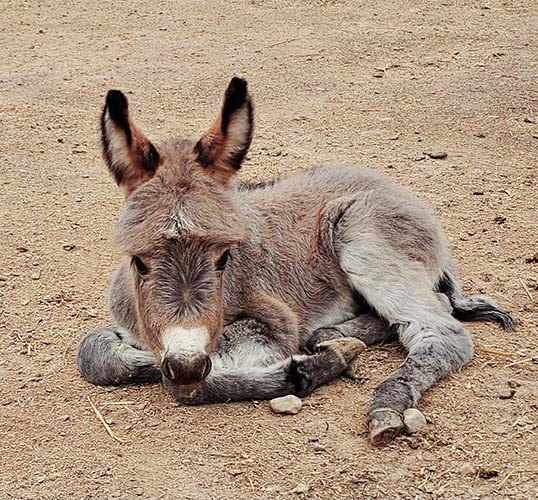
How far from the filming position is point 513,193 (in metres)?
8.98

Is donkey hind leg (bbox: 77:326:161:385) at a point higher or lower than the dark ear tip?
lower

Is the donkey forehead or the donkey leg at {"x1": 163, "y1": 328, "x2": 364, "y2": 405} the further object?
the donkey leg at {"x1": 163, "y1": 328, "x2": 364, "y2": 405}

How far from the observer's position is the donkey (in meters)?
5.14

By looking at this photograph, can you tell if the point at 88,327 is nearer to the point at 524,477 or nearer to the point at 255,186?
the point at 255,186

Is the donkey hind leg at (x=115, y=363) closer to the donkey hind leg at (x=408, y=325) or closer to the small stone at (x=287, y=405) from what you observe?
the small stone at (x=287, y=405)

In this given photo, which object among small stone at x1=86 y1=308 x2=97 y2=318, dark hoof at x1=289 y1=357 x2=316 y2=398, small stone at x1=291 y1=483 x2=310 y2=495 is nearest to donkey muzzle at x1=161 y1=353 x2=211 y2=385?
small stone at x1=291 y1=483 x2=310 y2=495

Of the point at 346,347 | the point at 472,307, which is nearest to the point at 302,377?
the point at 346,347

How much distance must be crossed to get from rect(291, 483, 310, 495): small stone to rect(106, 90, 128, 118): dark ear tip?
93.0 inches

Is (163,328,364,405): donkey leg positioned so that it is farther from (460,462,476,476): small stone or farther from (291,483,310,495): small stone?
(460,462,476,476): small stone

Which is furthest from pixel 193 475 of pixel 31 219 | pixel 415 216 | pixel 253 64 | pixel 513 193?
pixel 253 64

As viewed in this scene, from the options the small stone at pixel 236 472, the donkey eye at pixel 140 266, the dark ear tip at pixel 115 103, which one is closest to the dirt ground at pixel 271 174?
the small stone at pixel 236 472

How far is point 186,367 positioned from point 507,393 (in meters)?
2.14

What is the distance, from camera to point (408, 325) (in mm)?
6273

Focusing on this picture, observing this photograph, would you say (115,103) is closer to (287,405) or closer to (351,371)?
(287,405)
